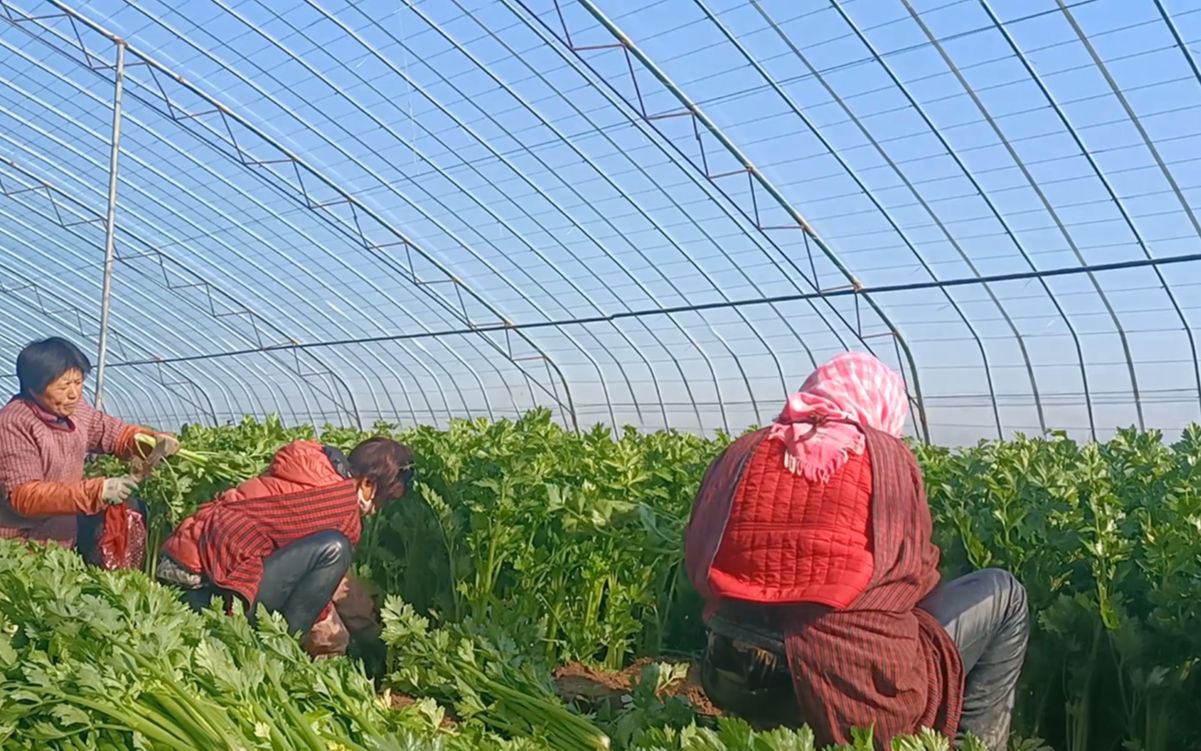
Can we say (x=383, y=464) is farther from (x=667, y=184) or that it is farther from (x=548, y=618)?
(x=667, y=184)

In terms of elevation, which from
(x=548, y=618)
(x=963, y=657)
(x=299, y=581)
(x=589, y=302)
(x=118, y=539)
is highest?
(x=963, y=657)

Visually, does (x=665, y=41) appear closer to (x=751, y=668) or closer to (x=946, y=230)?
(x=946, y=230)

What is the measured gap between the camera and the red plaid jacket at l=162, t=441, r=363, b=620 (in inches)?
204

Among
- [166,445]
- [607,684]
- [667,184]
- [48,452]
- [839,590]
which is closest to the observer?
[839,590]

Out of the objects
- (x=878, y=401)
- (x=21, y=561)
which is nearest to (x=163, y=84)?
(x=21, y=561)

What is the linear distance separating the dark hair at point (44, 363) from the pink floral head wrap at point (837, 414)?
3.83 meters

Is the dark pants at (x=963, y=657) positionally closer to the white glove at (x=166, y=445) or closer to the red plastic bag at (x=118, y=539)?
the white glove at (x=166, y=445)

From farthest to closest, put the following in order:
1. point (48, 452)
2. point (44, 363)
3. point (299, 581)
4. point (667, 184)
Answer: point (667, 184) < point (48, 452) < point (44, 363) < point (299, 581)

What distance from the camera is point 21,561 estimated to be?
4.34m

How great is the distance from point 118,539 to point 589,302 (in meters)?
14.7

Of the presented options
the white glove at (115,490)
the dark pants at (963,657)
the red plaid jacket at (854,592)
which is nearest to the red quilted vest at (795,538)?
the red plaid jacket at (854,592)

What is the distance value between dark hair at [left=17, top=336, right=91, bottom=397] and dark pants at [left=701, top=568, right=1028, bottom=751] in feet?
12.5

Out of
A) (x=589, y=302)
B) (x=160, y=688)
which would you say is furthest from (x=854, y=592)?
(x=589, y=302)

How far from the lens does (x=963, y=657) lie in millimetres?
3594
